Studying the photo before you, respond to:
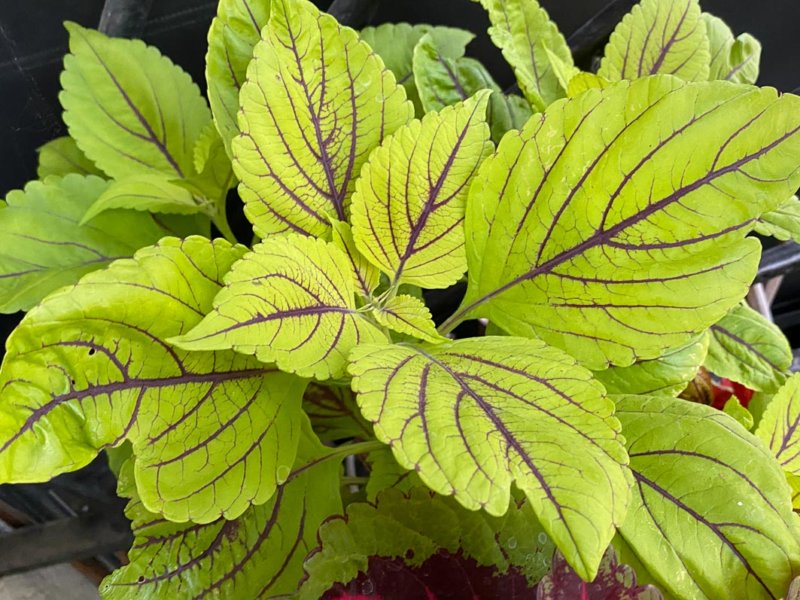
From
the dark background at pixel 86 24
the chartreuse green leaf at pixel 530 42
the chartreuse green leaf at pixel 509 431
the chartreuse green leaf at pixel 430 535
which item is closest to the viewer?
the chartreuse green leaf at pixel 509 431

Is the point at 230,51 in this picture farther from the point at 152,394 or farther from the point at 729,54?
the point at 729,54

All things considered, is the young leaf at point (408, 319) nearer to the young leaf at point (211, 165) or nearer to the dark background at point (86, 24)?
the young leaf at point (211, 165)

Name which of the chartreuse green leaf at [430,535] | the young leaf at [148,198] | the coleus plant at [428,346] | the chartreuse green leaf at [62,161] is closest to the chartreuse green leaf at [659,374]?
the coleus plant at [428,346]

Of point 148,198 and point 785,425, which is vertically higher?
point 148,198

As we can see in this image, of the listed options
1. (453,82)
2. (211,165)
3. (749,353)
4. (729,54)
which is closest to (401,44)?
(453,82)

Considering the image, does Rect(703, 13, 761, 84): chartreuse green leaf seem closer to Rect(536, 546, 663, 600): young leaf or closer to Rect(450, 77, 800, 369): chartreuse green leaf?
Rect(450, 77, 800, 369): chartreuse green leaf

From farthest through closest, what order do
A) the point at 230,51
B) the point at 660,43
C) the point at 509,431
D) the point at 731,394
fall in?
1. the point at 731,394
2. the point at 660,43
3. the point at 230,51
4. the point at 509,431
